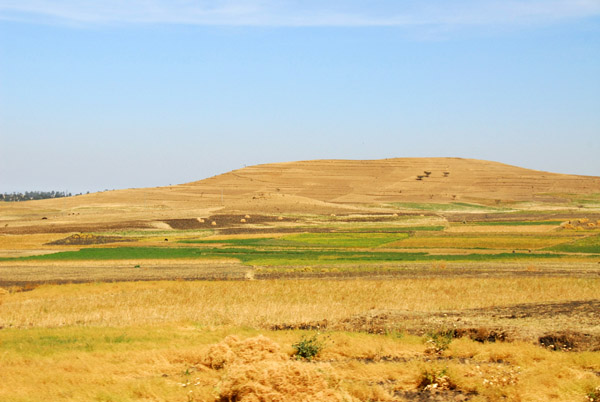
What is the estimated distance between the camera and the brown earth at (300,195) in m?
120

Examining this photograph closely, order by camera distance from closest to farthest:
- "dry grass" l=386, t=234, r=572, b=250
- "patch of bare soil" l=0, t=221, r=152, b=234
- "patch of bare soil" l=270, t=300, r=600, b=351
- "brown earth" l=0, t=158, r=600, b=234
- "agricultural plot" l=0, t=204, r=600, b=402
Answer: "agricultural plot" l=0, t=204, r=600, b=402 < "patch of bare soil" l=270, t=300, r=600, b=351 < "dry grass" l=386, t=234, r=572, b=250 < "patch of bare soil" l=0, t=221, r=152, b=234 < "brown earth" l=0, t=158, r=600, b=234

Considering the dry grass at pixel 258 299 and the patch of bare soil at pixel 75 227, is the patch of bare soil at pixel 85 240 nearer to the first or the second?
the patch of bare soil at pixel 75 227

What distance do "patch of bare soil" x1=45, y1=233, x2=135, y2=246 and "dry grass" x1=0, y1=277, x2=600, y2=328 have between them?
37.7m

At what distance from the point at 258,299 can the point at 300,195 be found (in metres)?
138

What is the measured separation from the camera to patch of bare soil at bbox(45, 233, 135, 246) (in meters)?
75.9

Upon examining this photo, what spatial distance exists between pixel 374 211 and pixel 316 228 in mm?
41660

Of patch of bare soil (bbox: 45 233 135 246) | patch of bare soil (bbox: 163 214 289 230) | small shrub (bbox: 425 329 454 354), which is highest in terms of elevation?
patch of bare soil (bbox: 163 214 289 230)

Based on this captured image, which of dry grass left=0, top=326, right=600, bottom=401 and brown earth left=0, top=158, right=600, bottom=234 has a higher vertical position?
brown earth left=0, top=158, right=600, bottom=234

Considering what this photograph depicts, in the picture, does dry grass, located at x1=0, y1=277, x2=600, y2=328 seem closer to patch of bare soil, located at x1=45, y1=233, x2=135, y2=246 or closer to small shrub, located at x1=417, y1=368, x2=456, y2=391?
small shrub, located at x1=417, y1=368, x2=456, y2=391

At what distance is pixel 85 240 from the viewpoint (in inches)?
3127

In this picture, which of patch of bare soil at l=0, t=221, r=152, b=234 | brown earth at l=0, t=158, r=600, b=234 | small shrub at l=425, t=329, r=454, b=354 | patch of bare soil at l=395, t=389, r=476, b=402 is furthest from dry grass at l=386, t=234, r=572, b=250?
patch of bare soil at l=395, t=389, r=476, b=402

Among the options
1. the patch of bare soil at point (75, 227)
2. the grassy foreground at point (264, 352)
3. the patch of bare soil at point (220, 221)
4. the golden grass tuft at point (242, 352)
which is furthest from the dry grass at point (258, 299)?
the patch of bare soil at point (220, 221)

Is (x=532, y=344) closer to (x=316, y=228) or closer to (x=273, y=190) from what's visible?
(x=316, y=228)

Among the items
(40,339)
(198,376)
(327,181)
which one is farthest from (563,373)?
(327,181)
